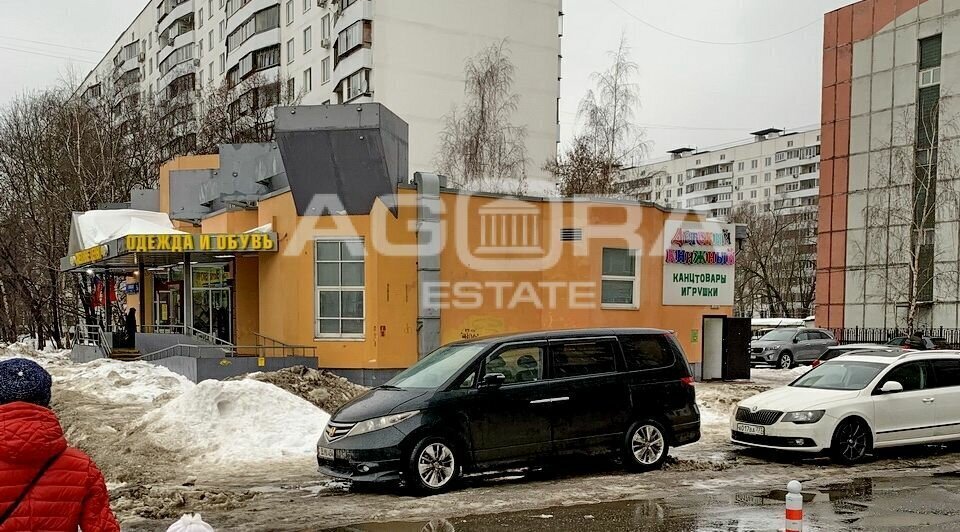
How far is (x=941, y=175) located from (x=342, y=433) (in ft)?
126

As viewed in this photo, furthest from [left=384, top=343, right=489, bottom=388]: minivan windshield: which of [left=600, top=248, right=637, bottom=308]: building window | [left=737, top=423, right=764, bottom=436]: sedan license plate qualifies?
[left=600, top=248, right=637, bottom=308]: building window

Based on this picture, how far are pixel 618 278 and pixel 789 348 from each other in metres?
12.4

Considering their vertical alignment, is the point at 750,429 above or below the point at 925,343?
above

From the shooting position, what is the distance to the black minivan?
8.83 meters

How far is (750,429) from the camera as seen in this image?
11.3m

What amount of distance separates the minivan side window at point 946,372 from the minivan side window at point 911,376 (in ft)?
0.67

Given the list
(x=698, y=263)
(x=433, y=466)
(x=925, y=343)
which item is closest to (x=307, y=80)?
(x=698, y=263)

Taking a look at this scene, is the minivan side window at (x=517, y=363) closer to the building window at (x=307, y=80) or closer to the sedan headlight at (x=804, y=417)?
the sedan headlight at (x=804, y=417)

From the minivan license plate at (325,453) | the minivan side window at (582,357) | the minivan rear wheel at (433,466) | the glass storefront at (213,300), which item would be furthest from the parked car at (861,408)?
the glass storefront at (213,300)

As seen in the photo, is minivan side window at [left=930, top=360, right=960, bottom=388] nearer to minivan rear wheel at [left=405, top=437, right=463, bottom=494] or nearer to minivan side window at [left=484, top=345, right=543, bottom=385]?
minivan side window at [left=484, top=345, right=543, bottom=385]

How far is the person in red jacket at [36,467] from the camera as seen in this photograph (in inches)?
129

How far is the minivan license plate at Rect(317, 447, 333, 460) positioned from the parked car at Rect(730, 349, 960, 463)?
234 inches

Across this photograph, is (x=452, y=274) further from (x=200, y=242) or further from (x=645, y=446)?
(x=645, y=446)

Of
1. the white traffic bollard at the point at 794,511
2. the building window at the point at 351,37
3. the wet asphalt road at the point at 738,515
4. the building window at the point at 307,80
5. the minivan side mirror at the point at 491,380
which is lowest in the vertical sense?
the wet asphalt road at the point at 738,515
